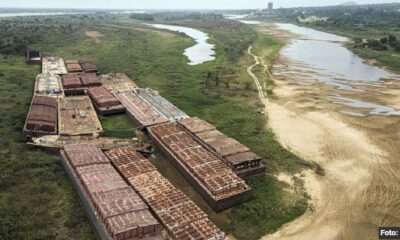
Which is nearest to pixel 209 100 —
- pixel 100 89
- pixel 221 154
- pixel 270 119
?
pixel 270 119

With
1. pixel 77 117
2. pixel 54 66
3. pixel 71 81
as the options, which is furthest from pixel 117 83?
pixel 54 66

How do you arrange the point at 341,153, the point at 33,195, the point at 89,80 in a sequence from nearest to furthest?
the point at 33,195
the point at 341,153
the point at 89,80

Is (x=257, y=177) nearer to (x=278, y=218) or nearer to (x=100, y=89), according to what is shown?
(x=278, y=218)

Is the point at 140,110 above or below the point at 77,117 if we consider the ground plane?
above

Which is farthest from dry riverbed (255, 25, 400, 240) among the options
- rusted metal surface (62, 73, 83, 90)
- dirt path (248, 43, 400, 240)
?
rusted metal surface (62, 73, 83, 90)

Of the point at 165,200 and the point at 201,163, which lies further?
the point at 201,163

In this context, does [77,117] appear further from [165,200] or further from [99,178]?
[165,200]
